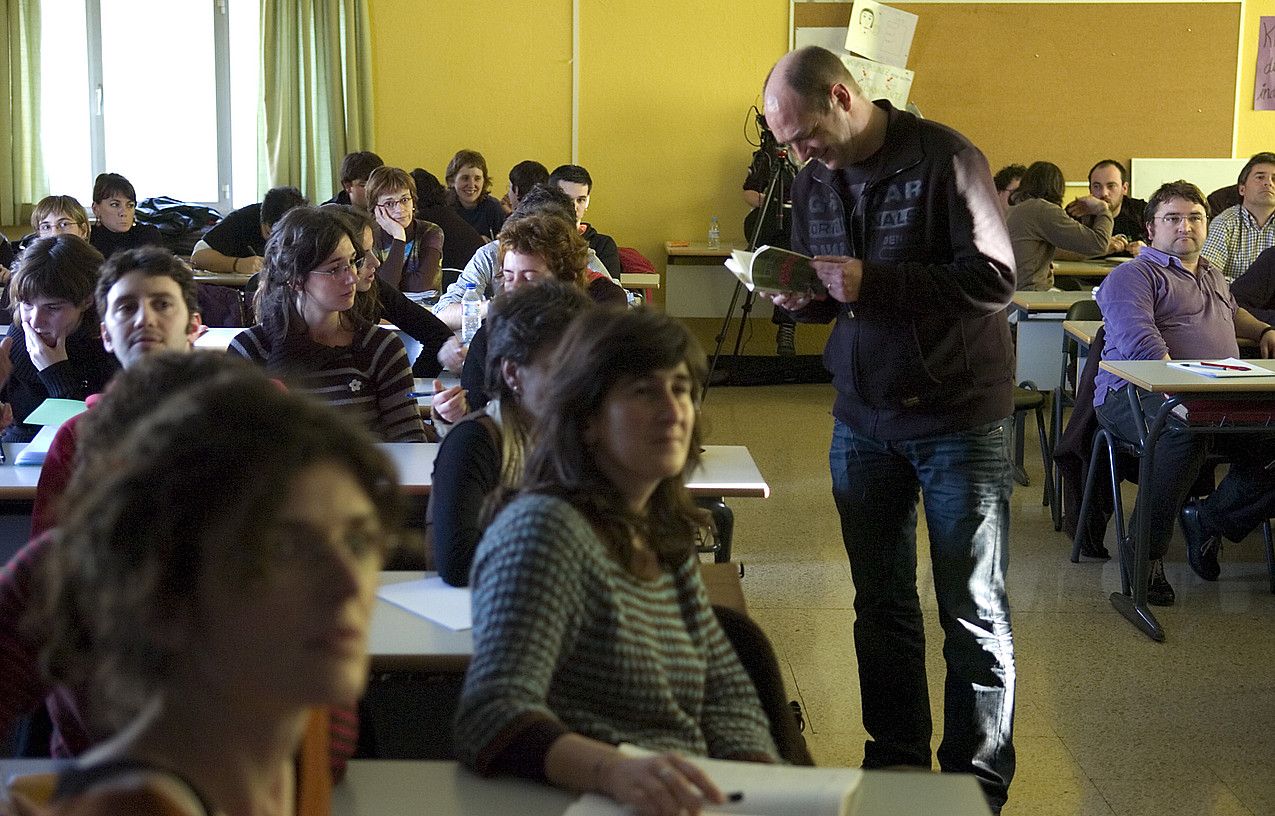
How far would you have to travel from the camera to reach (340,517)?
0.91 m

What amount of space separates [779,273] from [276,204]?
4.49 m

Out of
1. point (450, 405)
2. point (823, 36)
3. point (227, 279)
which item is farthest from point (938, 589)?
point (823, 36)

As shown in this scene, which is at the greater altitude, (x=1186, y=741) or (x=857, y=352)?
(x=857, y=352)

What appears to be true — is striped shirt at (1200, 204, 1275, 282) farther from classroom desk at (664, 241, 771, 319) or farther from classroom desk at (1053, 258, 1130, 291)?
classroom desk at (664, 241, 771, 319)

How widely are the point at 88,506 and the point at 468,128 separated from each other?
27.1 ft

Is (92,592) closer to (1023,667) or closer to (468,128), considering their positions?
(1023,667)

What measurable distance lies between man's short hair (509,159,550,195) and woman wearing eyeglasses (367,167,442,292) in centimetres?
96

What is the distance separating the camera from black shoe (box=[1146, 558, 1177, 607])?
13.8ft

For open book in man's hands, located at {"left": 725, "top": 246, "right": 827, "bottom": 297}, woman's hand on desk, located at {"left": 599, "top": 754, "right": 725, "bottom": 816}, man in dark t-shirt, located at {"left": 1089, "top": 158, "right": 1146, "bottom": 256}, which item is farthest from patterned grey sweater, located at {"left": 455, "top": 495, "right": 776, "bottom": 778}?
man in dark t-shirt, located at {"left": 1089, "top": 158, "right": 1146, "bottom": 256}

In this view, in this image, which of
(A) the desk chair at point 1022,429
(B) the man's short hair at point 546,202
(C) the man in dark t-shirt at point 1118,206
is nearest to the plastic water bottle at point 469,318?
(B) the man's short hair at point 546,202

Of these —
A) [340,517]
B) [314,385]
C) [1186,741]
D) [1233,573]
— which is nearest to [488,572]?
[340,517]

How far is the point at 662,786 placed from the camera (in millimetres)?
1298

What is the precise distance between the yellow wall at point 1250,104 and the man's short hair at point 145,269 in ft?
26.1

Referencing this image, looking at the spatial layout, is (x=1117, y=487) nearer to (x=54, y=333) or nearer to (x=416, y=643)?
(x=416, y=643)
